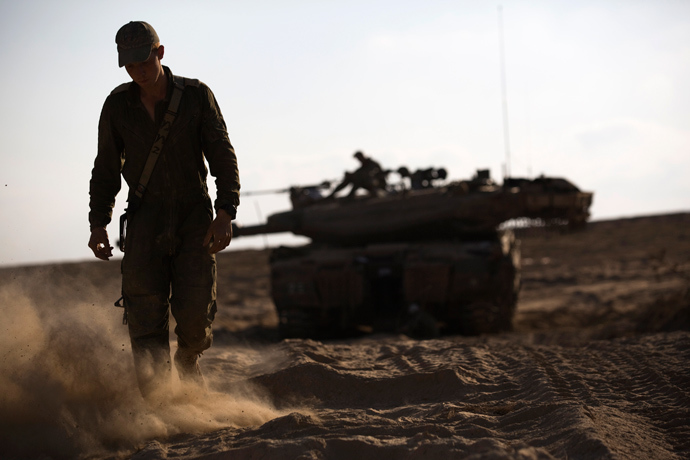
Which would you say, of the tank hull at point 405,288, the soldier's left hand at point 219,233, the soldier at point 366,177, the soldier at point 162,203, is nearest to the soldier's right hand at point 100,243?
the soldier at point 162,203

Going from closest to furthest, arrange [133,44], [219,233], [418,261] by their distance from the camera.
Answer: [133,44] → [219,233] → [418,261]

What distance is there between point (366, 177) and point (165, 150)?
22.9ft

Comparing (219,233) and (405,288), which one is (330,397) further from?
(405,288)

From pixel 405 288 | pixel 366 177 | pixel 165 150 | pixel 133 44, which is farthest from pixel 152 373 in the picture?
pixel 366 177

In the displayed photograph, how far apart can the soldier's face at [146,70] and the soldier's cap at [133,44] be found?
0.17ft

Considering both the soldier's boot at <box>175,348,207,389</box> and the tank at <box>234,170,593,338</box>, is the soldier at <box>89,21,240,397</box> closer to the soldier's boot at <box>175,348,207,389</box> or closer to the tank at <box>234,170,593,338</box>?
the soldier's boot at <box>175,348,207,389</box>

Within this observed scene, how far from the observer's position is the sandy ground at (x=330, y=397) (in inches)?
143

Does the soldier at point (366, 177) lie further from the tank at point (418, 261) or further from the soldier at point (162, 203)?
the soldier at point (162, 203)

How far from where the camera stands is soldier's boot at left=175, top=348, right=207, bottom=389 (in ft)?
15.2

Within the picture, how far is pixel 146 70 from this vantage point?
4.32 metres

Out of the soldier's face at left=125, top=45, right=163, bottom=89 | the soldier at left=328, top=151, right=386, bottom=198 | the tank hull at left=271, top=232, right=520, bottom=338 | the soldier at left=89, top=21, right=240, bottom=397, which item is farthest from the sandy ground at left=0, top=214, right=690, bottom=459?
the soldier at left=328, top=151, right=386, bottom=198

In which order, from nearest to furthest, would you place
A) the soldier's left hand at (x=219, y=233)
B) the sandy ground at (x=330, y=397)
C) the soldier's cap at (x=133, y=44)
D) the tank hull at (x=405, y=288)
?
the sandy ground at (x=330, y=397)
the soldier's cap at (x=133, y=44)
the soldier's left hand at (x=219, y=233)
the tank hull at (x=405, y=288)

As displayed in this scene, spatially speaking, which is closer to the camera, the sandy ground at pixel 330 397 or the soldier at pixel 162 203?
the sandy ground at pixel 330 397

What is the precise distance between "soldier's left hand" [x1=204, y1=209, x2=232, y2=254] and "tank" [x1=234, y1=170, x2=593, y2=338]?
5228mm
